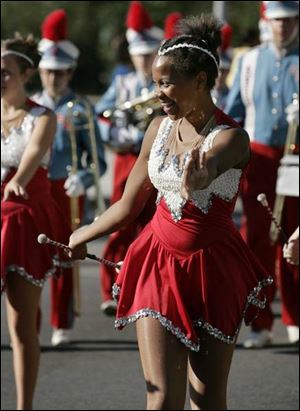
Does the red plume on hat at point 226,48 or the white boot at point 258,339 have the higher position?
the red plume on hat at point 226,48

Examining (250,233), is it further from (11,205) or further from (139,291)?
(139,291)

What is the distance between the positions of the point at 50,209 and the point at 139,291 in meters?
1.85

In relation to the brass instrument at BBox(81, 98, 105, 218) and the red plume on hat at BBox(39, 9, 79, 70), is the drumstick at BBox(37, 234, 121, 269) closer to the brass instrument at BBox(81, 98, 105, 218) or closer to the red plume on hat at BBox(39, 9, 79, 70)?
the brass instrument at BBox(81, 98, 105, 218)

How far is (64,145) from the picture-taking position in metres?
9.23

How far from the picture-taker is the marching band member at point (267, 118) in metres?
8.76

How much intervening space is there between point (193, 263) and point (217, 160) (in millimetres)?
463

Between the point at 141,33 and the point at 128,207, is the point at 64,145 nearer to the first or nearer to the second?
the point at 141,33

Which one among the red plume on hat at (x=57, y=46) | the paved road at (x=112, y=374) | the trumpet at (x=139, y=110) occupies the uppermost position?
the red plume on hat at (x=57, y=46)

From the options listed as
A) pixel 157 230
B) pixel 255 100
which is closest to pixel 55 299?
pixel 255 100

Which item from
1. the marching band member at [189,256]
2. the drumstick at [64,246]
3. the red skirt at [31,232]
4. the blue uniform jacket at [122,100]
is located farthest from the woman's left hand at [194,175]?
the blue uniform jacket at [122,100]

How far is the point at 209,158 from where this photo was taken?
4719 mm

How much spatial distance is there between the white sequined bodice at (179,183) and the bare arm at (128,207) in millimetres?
133

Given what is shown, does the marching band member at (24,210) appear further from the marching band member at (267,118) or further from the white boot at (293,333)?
the white boot at (293,333)

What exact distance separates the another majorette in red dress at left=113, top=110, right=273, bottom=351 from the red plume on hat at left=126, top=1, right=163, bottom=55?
5.14 meters
